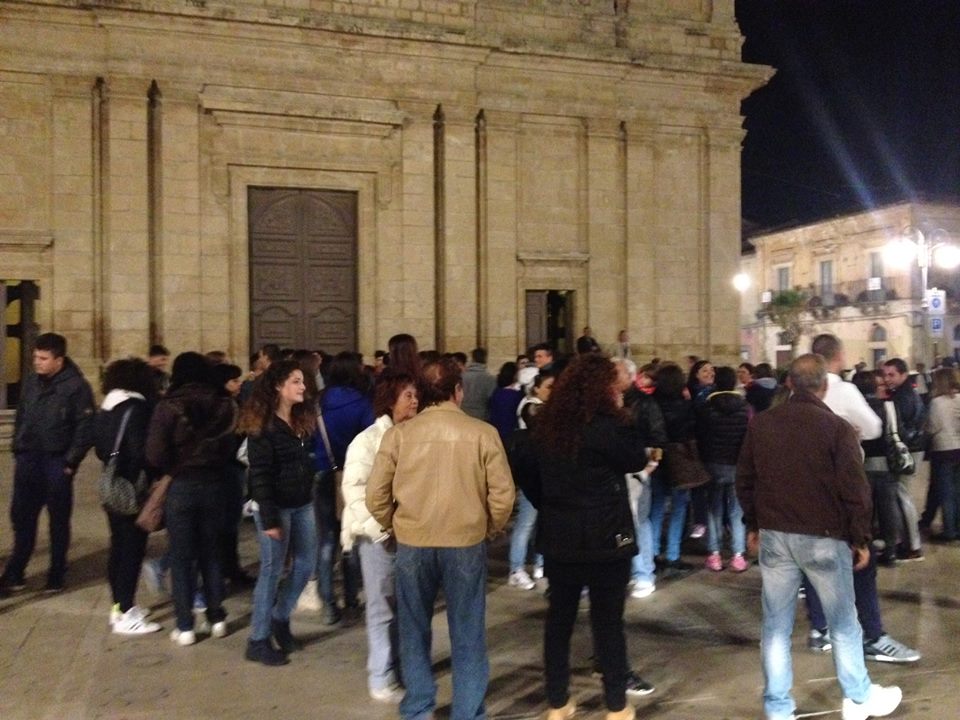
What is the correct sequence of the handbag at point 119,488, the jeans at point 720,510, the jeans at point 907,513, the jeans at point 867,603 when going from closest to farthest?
1. the jeans at point 867,603
2. the handbag at point 119,488
3. the jeans at point 907,513
4. the jeans at point 720,510

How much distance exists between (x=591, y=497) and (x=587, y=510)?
0.23 ft

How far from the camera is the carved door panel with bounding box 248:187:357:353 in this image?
58.3 ft

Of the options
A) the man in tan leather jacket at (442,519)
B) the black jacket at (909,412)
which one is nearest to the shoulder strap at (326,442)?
the man in tan leather jacket at (442,519)

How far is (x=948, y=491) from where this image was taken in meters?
9.76

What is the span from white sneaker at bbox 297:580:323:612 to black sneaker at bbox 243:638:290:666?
116cm

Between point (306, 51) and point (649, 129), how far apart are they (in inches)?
280

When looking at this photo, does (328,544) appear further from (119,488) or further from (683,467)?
(683,467)

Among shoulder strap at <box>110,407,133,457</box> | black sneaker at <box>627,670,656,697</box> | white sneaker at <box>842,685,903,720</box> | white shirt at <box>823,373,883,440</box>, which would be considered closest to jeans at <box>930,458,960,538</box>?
white shirt at <box>823,373,883,440</box>

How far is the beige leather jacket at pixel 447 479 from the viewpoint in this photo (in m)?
4.71

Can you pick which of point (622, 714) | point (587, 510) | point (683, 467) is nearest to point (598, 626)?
point (622, 714)

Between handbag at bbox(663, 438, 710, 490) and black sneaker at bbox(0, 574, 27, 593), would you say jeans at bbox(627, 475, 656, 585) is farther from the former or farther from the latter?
black sneaker at bbox(0, 574, 27, 593)

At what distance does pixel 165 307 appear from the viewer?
16.7m

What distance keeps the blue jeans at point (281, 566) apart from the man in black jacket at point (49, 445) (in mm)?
2302

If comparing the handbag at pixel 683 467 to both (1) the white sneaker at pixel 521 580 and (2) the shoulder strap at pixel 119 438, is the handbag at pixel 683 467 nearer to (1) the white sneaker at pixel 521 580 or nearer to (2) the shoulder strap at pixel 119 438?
(1) the white sneaker at pixel 521 580
